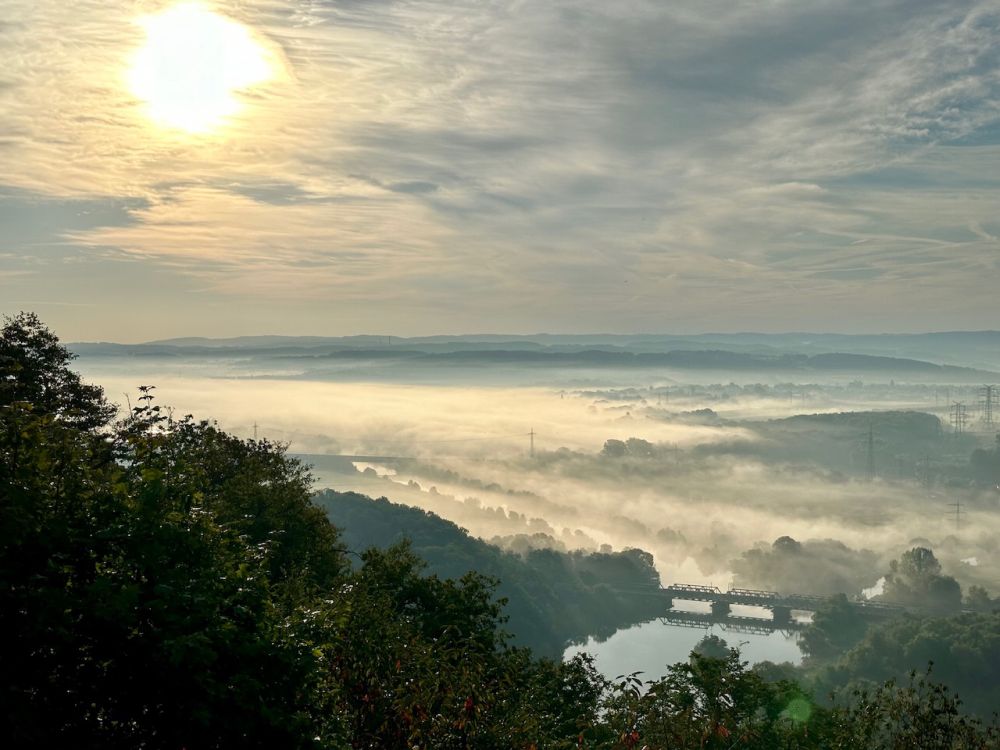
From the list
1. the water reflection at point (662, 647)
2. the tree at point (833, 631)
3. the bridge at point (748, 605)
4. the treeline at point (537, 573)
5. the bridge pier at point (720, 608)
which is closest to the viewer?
the water reflection at point (662, 647)

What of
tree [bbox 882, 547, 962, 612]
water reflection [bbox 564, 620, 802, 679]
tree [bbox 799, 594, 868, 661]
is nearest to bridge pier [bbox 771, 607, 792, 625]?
water reflection [bbox 564, 620, 802, 679]

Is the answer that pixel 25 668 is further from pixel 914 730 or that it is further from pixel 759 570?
pixel 759 570

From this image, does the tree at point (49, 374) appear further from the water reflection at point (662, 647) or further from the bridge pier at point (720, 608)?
the bridge pier at point (720, 608)

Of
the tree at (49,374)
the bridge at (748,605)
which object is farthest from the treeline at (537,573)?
the tree at (49,374)

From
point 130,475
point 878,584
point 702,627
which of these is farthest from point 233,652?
point 878,584

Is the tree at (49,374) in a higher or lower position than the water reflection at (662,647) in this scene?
higher

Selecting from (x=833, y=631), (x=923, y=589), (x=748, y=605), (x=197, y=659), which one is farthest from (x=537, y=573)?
(x=197, y=659)

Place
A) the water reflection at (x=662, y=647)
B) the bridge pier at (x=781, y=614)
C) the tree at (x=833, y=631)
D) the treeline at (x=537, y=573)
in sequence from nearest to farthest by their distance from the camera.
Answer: the water reflection at (x=662, y=647) < the tree at (x=833, y=631) < the treeline at (x=537, y=573) < the bridge pier at (x=781, y=614)

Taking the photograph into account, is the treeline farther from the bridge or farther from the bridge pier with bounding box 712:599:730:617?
the bridge pier with bounding box 712:599:730:617
